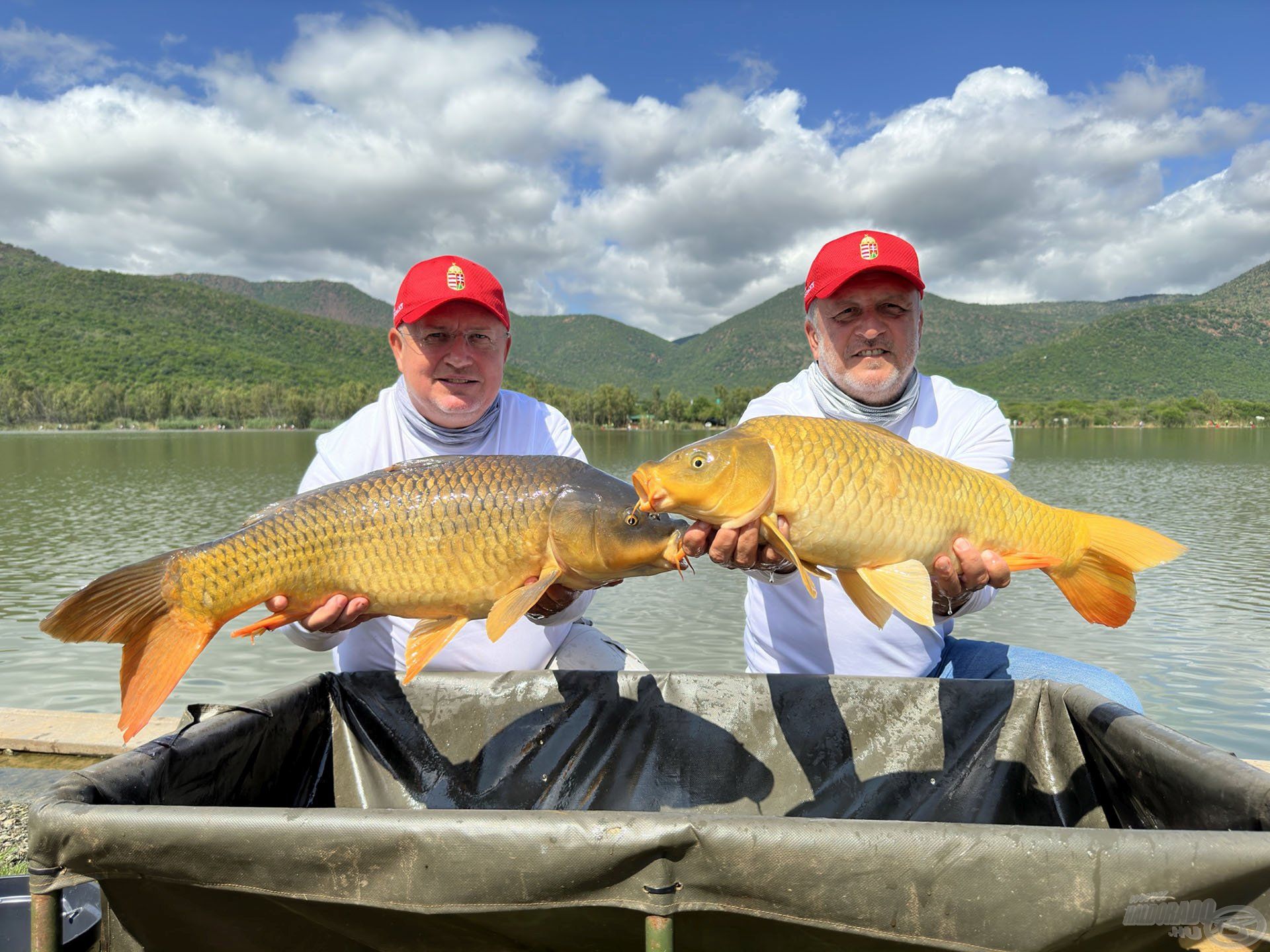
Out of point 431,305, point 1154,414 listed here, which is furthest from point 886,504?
point 1154,414

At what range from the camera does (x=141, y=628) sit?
1682 millimetres

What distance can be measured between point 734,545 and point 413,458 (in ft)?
4.07

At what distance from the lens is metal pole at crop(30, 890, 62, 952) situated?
1129 mm

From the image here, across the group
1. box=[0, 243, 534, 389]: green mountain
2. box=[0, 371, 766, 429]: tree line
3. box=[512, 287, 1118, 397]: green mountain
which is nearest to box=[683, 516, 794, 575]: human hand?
box=[0, 371, 766, 429]: tree line

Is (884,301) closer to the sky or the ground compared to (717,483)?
closer to the sky

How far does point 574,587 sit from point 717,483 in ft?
1.88

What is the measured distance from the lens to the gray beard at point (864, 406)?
249 cm

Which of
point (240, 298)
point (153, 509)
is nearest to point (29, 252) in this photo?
point (240, 298)

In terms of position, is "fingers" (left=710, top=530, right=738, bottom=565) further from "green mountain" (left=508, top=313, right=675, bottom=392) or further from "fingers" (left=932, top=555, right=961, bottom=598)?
"green mountain" (left=508, top=313, right=675, bottom=392)

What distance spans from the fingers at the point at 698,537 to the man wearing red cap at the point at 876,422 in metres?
0.52

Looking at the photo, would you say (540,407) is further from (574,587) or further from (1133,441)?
(1133,441)

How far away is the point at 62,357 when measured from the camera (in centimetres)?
6688

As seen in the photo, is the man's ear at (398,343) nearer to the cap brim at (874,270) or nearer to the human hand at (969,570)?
the cap brim at (874,270)

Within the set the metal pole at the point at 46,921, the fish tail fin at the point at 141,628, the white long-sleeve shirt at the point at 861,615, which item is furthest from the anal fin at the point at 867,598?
the metal pole at the point at 46,921
